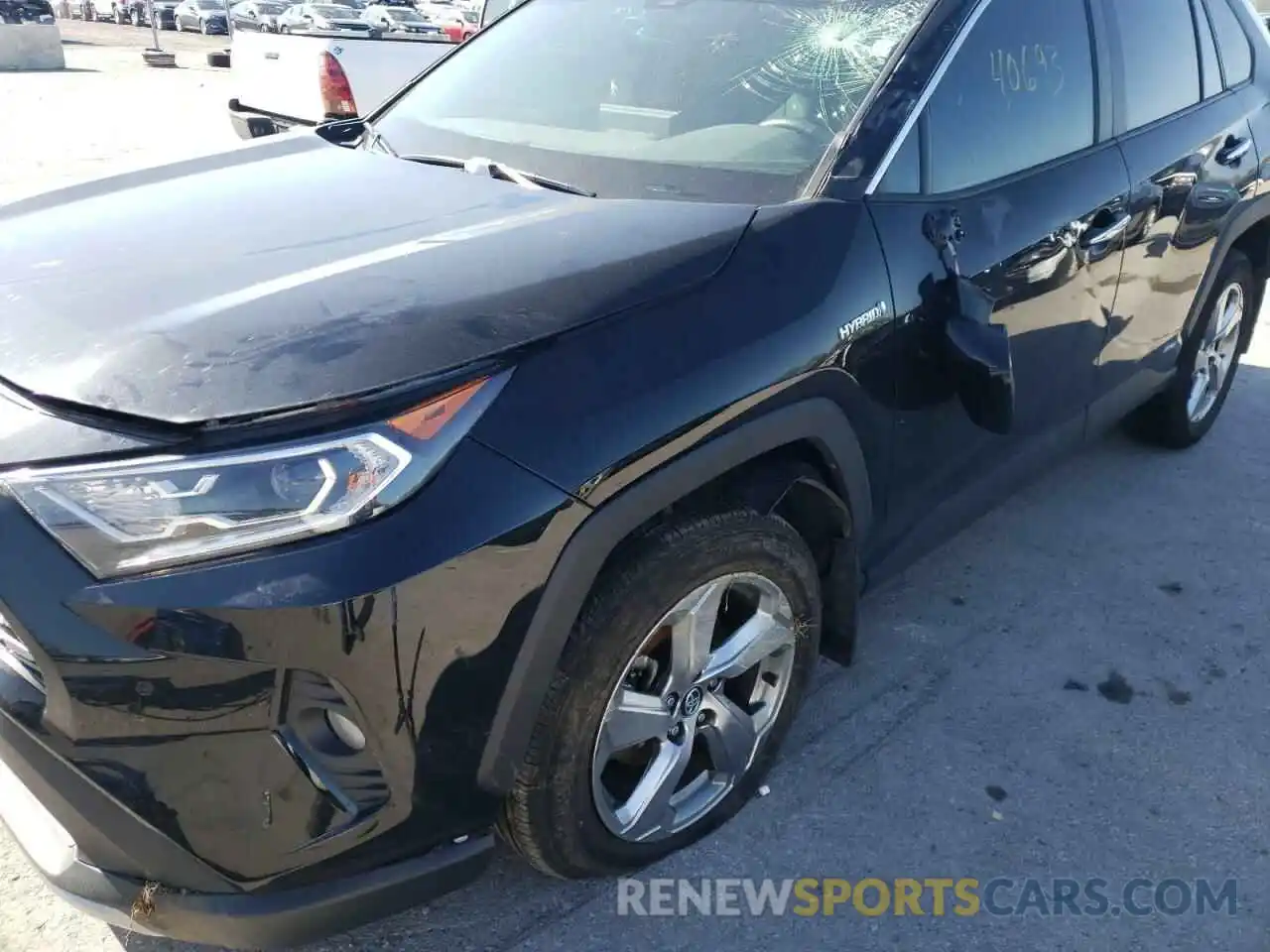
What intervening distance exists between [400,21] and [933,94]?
29897 millimetres

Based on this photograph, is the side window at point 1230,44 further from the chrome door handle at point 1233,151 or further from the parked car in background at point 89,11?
the parked car in background at point 89,11

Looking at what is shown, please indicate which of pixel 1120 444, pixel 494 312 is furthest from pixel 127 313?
pixel 1120 444

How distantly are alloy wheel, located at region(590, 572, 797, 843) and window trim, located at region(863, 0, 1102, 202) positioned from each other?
96cm

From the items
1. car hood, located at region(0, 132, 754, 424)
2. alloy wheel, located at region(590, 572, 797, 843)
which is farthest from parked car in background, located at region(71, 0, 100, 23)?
alloy wheel, located at region(590, 572, 797, 843)

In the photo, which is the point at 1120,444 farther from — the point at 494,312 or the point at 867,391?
the point at 494,312

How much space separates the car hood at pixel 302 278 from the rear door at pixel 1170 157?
1691 millimetres

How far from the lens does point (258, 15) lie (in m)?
32.3

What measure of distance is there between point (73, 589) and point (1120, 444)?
417 centimetres

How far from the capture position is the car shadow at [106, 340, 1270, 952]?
221cm

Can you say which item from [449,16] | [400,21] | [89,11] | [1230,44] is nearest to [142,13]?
[89,11]

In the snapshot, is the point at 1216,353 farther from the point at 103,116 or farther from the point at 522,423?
the point at 103,116

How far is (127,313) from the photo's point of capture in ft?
5.98

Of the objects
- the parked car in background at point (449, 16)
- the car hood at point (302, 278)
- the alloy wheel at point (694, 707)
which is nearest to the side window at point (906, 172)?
the car hood at point (302, 278)

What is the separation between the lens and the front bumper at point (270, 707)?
1499 millimetres
